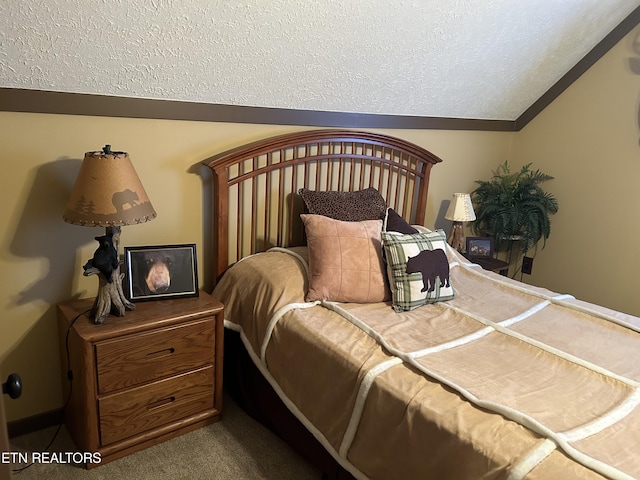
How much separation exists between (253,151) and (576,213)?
2285mm

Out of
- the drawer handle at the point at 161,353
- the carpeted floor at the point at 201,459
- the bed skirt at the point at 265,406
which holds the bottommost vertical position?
the carpeted floor at the point at 201,459

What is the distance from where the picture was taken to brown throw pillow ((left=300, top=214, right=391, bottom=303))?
2.12 meters

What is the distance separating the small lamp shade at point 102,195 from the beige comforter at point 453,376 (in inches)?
25.9

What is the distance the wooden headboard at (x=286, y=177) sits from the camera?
7.57 ft

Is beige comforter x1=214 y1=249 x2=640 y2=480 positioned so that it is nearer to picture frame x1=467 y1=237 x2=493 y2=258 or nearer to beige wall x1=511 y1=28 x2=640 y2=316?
picture frame x1=467 y1=237 x2=493 y2=258

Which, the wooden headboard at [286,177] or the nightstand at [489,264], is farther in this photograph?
the nightstand at [489,264]

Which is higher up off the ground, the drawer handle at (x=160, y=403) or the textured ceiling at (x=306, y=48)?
the textured ceiling at (x=306, y=48)

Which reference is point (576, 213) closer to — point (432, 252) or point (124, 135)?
point (432, 252)

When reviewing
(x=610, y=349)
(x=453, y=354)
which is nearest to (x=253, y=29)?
(x=453, y=354)

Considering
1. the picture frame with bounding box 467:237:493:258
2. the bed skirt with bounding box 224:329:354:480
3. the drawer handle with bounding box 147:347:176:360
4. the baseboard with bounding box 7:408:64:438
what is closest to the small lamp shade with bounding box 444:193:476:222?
the picture frame with bounding box 467:237:493:258

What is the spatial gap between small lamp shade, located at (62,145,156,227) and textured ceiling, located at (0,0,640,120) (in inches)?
13.9

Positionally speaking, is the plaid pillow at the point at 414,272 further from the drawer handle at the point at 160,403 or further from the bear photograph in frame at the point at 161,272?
the drawer handle at the point at 160,403

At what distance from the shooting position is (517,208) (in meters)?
3.27

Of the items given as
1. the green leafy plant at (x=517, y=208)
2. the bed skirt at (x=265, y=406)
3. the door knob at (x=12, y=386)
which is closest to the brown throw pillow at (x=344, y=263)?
the bed skirt at (x=265, y=406)
